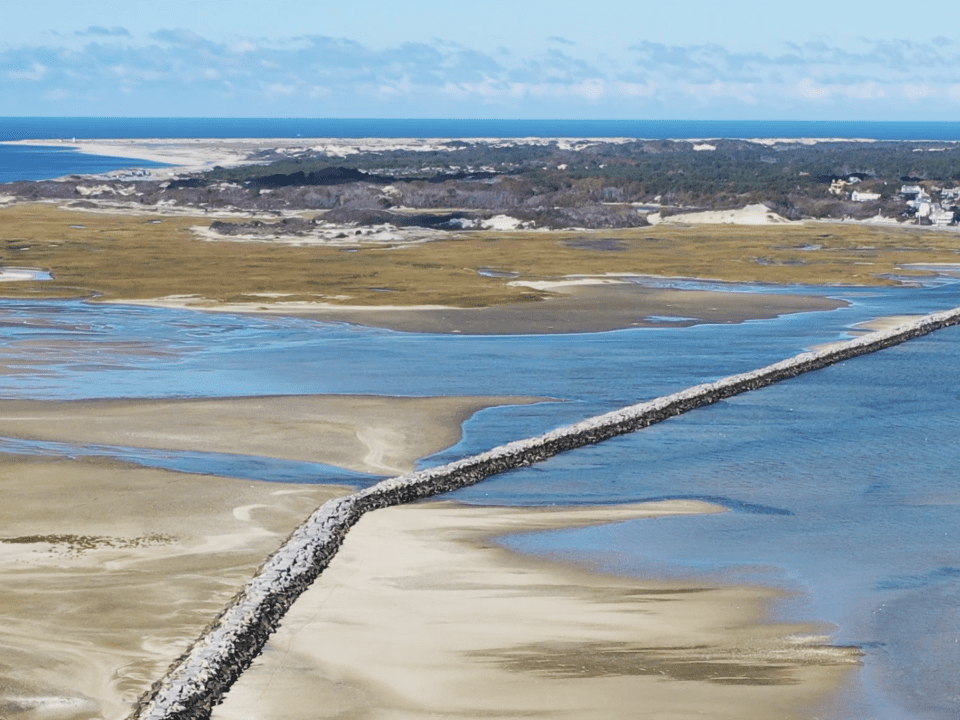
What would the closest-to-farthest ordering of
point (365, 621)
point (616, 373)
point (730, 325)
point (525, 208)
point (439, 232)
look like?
point (365, 621) → point (616, 373) → point (730, 325) → point (439, 232) → point (525, 208)

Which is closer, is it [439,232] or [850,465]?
[850,465]

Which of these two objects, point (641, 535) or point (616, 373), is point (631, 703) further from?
point (616, 373)

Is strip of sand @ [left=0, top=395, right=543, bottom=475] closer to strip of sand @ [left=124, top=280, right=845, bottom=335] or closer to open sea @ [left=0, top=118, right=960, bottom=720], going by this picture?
open sea @ [left=0, top=118, right=960, bottom=720]

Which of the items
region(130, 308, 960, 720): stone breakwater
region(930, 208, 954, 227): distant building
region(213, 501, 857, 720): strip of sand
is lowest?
region(213, 501, 857, 720): strip of sand

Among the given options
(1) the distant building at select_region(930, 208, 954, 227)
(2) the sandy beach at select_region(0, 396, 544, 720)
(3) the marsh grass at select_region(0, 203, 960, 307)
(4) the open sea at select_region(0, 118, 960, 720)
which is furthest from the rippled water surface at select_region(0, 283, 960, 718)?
(1) the distant building at select_region(930, 208, 954, 227)

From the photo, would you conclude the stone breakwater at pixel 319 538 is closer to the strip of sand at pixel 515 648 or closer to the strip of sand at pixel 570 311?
the strip of sand at pixel 515 648

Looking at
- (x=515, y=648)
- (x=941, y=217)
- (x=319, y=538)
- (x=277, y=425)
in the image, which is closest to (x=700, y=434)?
(x=277, y=425)

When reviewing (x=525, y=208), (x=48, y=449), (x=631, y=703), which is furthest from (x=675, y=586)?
(x=525, y=208)
